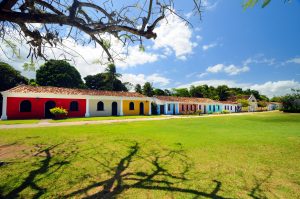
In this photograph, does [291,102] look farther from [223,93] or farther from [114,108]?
[114,108]

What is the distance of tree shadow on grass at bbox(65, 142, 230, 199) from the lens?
314 cm

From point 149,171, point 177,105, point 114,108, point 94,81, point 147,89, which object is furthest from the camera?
point 94,81

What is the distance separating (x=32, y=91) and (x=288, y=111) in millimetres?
44570

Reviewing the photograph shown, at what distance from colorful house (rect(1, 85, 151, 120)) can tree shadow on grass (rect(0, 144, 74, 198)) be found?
1624 cm

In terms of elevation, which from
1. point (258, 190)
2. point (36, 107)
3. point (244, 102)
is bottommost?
point (258, 190)

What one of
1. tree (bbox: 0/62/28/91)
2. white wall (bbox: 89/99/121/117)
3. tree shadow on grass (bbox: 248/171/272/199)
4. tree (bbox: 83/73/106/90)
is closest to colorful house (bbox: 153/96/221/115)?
white wall (bbox: 89/99/121/117)

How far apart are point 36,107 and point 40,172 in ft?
61.5

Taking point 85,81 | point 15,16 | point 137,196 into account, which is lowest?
point 137,196

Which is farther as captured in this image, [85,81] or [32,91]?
[85,81]

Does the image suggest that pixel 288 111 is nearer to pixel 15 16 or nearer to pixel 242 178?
pixel 242 178

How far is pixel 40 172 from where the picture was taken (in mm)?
4004

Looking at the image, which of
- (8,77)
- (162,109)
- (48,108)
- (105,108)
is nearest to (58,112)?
(48,108)

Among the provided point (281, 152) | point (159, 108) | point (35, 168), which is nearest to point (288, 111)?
point (159, 108)

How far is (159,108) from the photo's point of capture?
108 ft
